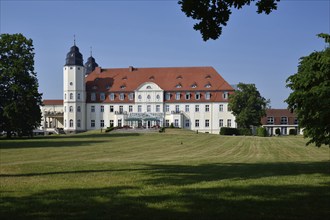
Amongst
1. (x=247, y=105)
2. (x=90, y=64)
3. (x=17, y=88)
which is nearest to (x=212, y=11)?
(x=17, y=88)

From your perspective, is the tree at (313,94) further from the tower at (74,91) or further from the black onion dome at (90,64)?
the black onion dome at (90,64)

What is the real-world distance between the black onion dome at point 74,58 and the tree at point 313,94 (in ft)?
226

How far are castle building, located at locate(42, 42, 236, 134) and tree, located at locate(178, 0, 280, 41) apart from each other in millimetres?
69415

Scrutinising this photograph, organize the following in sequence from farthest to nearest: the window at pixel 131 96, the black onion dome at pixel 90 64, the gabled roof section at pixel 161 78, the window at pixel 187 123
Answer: the black onion dome at pixel 90 64
the window at pixel 131 96
the window at pixel 187 123
the gabled roof section at pixel 161 78

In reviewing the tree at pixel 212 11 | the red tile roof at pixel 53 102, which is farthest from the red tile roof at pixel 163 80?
the tree at pixel 212 11

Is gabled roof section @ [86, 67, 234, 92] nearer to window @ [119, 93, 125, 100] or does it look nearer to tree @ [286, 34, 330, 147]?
window @ [119, 93, 125, 100]

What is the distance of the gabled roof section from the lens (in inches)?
3169

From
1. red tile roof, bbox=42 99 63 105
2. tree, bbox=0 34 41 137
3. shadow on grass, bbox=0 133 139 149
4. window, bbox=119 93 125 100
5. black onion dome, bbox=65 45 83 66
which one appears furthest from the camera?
red tile roof, bbox=42 99 63 105

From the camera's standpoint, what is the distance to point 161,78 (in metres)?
83.1

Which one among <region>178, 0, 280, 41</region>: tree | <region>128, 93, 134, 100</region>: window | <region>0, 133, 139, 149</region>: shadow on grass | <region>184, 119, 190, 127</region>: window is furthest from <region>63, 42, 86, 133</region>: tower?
<region>178, 0, 280, 41</region>: tree

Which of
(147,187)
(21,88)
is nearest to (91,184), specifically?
(147,187)

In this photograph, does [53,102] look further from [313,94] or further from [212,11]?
[212,11]

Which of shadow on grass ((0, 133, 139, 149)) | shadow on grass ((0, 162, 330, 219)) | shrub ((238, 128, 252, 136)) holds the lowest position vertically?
shadow on grass ((0, 133, 139, 149))

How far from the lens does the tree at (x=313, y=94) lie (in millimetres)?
14234
